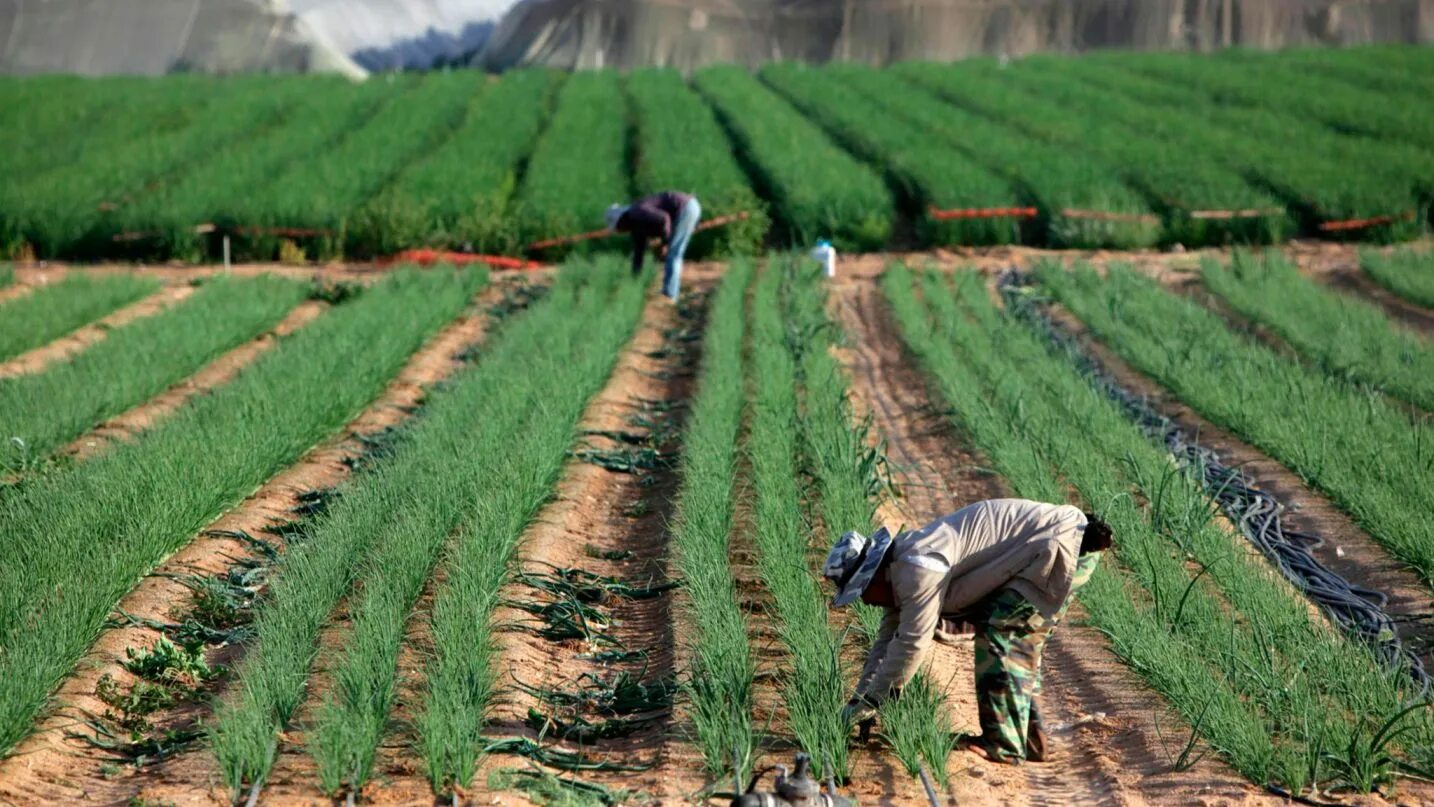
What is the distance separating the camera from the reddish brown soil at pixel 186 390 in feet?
26.3

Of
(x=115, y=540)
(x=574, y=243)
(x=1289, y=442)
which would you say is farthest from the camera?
(x=574, y=243)

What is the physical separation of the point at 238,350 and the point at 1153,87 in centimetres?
1467

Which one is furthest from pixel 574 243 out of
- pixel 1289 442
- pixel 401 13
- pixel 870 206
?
pixel 401 13

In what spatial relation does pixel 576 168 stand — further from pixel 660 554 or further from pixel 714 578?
pixel 714 578

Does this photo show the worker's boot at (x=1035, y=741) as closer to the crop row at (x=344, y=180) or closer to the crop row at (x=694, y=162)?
the crop row at (x=694, y=162)

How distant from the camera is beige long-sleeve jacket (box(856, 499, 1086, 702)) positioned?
4.41 m

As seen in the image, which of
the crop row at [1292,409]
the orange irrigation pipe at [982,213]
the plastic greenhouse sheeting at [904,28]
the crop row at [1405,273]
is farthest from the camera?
the plastic greenhouse sheeting at [904,28]

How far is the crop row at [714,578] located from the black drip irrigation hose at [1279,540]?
2009 millimetres

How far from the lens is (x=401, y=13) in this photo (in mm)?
31672

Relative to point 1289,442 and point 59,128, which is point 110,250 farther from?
point 1289,442

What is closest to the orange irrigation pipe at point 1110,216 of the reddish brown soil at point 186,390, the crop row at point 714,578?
the crop row at point 714,578

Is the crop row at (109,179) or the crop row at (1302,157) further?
the crop row at (109,179)

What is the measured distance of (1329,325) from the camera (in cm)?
1000

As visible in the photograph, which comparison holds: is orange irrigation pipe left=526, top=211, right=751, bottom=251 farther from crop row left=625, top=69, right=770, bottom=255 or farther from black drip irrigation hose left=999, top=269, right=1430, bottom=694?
black drip irrigation hose left=999, top=269, right=1430, bottom=694
